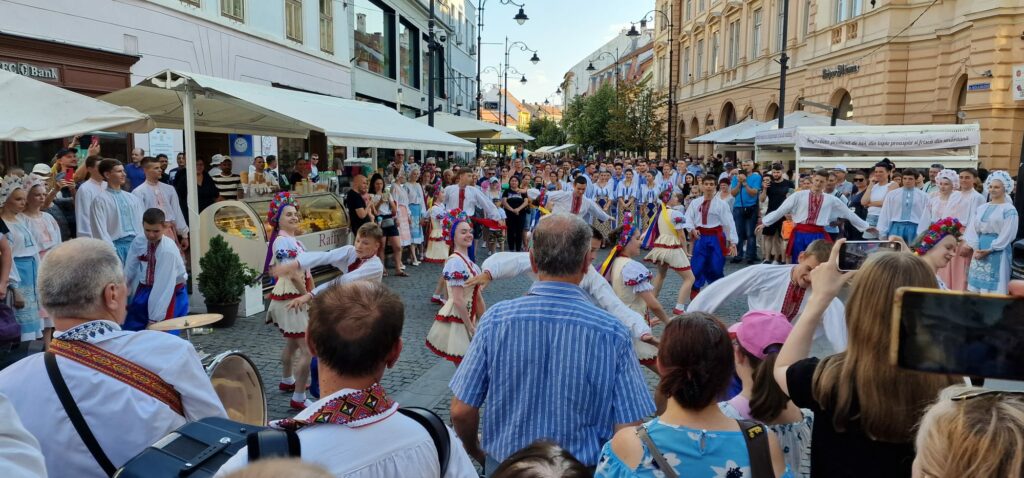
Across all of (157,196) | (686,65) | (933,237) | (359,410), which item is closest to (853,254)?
(359,410)

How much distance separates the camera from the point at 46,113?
6668 millimetres

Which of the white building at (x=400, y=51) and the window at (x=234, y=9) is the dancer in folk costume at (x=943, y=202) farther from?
the window at (x=234, y=9)

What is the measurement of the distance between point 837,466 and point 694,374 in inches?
20.7

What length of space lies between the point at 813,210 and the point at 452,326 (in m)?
6.75

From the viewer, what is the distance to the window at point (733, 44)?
37175 mm

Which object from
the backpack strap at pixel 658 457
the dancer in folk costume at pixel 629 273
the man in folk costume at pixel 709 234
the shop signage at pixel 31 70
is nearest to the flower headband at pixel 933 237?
the dancer in folk costume at pixel 629 273

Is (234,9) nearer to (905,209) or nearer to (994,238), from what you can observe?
(905,209)

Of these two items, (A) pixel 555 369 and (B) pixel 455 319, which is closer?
(A) pixel 555 369

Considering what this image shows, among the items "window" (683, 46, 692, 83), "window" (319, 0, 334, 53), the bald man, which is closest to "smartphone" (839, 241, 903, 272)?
the bald man

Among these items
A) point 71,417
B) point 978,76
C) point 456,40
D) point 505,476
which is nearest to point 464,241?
point 71,417

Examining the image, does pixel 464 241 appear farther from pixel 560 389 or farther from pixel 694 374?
pixel 694 374

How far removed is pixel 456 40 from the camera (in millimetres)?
49125

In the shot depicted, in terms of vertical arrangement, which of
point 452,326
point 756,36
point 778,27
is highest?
point 756,36

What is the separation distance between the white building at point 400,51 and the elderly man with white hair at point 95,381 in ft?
62.1
